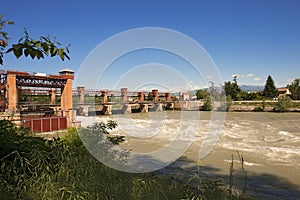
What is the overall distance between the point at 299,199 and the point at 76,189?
5.70 meters

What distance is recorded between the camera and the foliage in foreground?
221 cm

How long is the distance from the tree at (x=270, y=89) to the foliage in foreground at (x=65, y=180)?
55359mm

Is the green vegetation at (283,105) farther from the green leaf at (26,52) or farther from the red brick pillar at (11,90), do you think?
the green leaf at (26,52)

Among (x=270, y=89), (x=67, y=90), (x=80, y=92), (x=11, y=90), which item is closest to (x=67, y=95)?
(x=67, y=90)

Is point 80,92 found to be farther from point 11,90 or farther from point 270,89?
point 270,89

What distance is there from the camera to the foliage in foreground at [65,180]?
2209 millimetres

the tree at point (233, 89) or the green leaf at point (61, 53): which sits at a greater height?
the tree at point (233, 89)

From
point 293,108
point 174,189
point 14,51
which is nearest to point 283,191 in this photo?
point 174,189

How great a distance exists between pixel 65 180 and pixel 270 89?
56639mm

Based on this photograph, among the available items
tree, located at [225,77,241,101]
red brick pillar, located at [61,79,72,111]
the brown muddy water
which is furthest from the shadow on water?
tree, located at [225,77,241,101]

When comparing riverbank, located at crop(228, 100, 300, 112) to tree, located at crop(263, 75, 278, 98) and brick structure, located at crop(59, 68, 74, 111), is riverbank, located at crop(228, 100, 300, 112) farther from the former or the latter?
brick structure, located at crop(59, 68, 74, 111)

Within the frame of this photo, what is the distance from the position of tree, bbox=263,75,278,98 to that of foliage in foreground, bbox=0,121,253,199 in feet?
182

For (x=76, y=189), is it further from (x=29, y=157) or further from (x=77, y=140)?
(x=77, y=140)

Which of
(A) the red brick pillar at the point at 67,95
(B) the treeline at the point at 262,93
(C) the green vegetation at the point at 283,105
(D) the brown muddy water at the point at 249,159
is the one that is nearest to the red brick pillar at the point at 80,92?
(D) the brown muddy water at the point at 249,159
